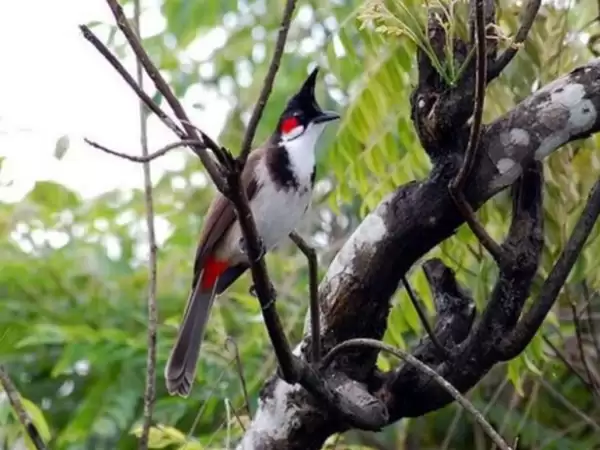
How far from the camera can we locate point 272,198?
2551mm

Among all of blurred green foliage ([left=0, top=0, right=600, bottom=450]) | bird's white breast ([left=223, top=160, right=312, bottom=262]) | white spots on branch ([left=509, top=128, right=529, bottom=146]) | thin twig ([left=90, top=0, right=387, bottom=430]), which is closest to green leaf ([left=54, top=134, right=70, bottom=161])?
blurred green foliage ([left=0, top=0, right=600, bottom=450])

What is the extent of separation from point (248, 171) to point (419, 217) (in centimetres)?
81

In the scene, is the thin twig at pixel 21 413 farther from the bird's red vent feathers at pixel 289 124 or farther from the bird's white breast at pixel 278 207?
the bird's red vent feathers at pixel 289 124

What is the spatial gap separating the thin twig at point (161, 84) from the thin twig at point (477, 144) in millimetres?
377

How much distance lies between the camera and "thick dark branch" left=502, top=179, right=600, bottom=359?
6.18 feet

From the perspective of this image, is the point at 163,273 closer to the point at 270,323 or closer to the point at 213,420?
the point at 213,420

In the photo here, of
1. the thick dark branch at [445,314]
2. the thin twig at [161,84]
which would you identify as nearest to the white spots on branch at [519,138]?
the thick dark branch at [445,314]

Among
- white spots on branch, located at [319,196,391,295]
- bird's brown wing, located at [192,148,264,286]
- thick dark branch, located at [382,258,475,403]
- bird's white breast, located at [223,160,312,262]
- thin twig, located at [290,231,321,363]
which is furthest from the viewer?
bird's brown wing, located at [192,148,264,286]

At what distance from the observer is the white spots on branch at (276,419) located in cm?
200

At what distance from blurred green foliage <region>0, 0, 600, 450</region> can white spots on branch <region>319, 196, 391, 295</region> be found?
31cm

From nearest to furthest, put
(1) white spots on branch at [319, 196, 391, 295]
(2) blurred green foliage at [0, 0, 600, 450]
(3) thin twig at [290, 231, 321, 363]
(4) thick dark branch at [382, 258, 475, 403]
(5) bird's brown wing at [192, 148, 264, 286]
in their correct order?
1. (3) thin twig at [290, 231, 321, 363]
2. (1) white spots on branch at [319, 196, 391, 295]
3. (4) thick dark branch at [382, 258, 475, 403]
4. (2) blurred green foliage at [0, 0, 600, 450]
5. (5) bird's brown wing at [192, 148, 264, 286]

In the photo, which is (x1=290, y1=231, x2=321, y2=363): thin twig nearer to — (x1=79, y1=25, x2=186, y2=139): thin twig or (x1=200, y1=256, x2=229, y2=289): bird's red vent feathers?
(x1=79, y1=25, x2=186, y2=139): thin twig

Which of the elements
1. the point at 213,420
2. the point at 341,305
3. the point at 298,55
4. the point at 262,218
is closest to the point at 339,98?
the point at 298,55

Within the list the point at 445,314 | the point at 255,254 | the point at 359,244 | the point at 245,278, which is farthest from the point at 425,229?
the point at 245,278
